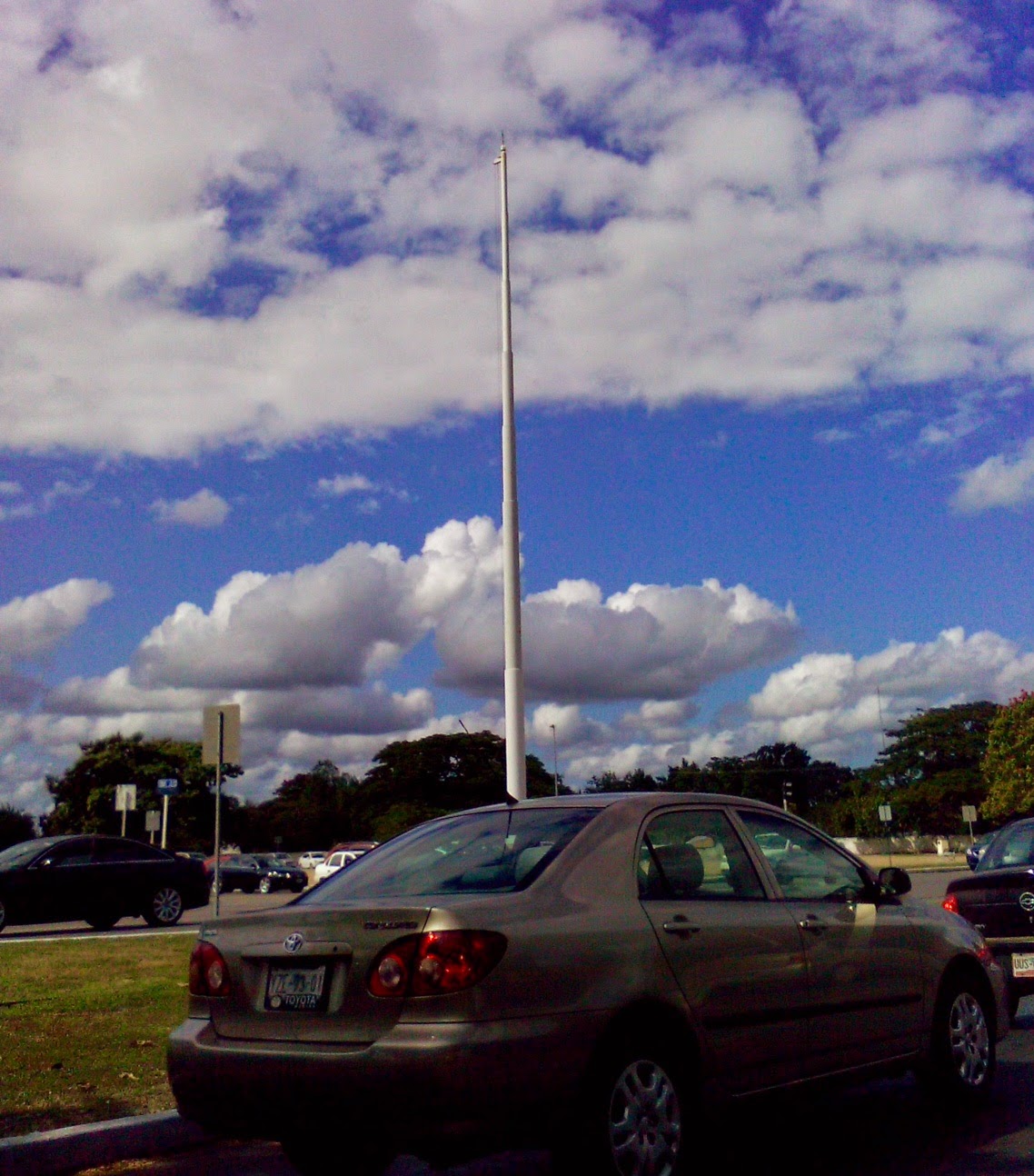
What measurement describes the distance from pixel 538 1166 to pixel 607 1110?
1.30m

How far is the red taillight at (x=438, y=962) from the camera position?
439 cm

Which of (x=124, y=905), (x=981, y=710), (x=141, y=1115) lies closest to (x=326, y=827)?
(x=981, y=710)

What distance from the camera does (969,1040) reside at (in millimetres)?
6695

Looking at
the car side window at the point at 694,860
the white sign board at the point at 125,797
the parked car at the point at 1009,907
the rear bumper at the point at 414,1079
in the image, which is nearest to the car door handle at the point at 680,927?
the car side window at the point at 694,860

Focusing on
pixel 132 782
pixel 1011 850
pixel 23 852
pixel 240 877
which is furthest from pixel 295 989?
pixel 132 782

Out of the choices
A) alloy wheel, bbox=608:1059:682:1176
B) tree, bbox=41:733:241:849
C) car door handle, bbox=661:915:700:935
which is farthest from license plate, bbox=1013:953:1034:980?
tree, bbox=41:733:241:849

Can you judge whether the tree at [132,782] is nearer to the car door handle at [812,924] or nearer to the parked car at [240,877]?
the parked car at [240,877]

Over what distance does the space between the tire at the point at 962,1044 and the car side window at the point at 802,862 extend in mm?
797

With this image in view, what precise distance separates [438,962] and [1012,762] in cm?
6099

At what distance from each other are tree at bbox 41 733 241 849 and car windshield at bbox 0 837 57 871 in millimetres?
55045

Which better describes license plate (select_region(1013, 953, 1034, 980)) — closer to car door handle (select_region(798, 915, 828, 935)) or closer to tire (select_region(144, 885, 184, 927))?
car door handle (select_region(798, 915, 828, 935))

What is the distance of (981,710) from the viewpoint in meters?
94.2

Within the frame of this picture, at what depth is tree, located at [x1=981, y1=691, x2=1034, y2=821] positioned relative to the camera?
195ft

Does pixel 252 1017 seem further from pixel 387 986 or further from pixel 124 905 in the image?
pixel 124 905
